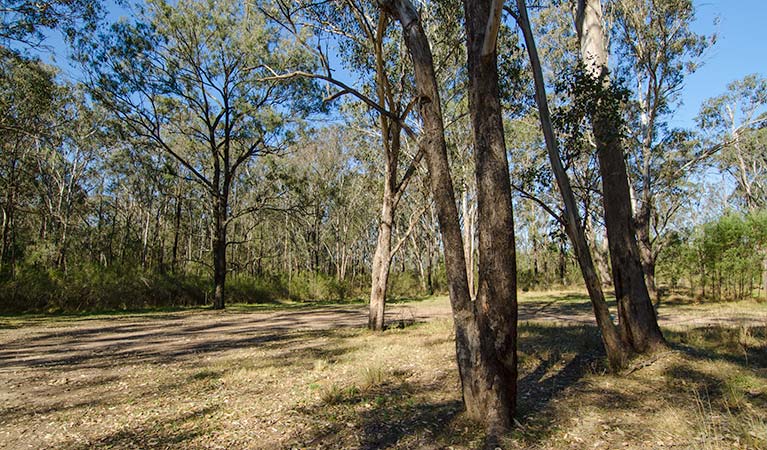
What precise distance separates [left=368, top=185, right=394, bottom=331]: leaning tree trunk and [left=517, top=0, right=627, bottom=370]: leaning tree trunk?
487 centimetres

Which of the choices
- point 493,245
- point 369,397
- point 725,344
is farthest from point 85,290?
point 725,344

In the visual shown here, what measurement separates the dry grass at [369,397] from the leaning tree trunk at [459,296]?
0.26 meters

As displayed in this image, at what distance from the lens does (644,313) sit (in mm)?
5562

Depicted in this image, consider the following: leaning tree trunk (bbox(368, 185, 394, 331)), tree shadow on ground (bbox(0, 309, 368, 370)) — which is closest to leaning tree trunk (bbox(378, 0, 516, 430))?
leaning tree trunk (bbox(368, 185, 394, 331))

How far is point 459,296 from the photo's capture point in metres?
3.84

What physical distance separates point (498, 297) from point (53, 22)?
46.6 ft

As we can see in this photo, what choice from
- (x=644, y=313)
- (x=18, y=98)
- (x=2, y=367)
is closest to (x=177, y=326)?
(x=2, y=367)

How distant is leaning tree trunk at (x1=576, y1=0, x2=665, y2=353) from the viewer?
5.55 metres

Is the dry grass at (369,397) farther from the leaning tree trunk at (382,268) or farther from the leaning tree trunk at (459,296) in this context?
the leaning tree trunk at (382,268)

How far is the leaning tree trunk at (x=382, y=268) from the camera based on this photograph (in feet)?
30.8

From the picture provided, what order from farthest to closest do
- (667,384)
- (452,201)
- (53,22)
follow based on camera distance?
(53,22) → (667,384) → (452,201)

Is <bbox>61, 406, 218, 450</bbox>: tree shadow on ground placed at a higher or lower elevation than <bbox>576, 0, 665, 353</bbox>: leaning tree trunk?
lower

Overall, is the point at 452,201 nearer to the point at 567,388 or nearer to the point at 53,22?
the point at 567,388

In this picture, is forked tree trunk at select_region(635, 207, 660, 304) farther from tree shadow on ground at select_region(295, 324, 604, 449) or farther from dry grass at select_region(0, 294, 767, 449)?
tree shadow on ground at select_region(295, 324, 604, 449)
